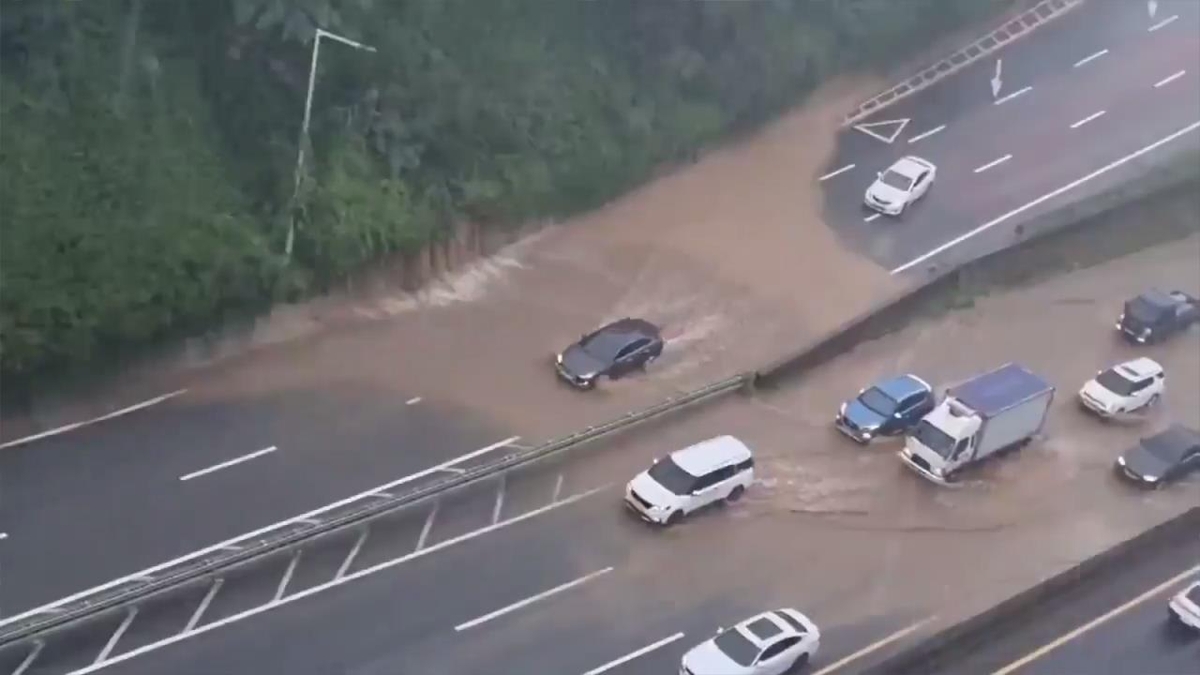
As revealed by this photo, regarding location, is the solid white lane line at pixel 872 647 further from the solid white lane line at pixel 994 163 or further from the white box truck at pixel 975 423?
the solid white lane line at pixel 994 163

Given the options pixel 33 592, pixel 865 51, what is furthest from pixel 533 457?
pixel 865 51

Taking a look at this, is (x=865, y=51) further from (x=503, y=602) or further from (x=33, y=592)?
(x=33, y=592)

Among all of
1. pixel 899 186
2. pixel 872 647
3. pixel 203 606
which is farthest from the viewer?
pixel 899 186

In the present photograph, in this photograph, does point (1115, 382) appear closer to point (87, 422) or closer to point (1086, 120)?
point (1086, 120)

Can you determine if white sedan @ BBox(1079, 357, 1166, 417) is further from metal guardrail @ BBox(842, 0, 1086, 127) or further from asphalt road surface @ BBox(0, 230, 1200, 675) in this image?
metal guardrail @ BBox(842, 0, 1086, 127)

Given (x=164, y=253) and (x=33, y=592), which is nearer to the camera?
(x=33, y=592)

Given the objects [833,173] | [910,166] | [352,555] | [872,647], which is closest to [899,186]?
[910,166]
